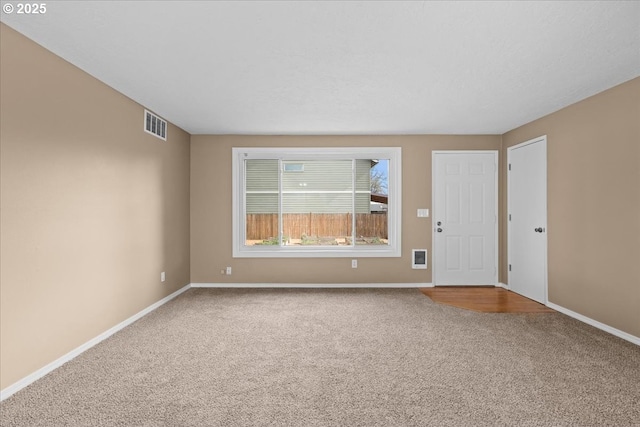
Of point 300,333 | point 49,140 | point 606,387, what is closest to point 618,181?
point 606,387

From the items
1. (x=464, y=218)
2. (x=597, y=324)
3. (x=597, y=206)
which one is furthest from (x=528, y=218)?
(x=597, y=324)

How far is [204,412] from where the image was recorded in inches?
78.9

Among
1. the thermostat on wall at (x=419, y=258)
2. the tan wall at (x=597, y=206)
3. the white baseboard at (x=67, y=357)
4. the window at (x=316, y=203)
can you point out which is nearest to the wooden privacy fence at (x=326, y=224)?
the window at (x=316, y=203)

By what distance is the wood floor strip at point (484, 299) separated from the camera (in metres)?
4.08

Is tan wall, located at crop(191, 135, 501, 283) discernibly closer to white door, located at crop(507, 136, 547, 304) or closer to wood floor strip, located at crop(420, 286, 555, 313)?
wood floor strip, located at crop(420, 286, 555, 313)

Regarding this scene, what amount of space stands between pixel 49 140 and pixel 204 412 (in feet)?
7.69

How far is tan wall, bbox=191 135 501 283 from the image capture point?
5.27 metres

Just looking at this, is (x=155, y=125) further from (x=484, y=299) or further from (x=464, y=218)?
(x=484, y=299)

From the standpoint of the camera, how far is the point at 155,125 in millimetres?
4152

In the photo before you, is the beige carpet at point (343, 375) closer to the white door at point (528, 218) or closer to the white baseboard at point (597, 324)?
the white baseboard at point (597, 324)

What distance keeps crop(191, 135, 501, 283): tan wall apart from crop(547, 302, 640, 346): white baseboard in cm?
176

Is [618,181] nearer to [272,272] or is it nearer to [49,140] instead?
[272,272]

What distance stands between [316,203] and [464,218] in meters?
2.45

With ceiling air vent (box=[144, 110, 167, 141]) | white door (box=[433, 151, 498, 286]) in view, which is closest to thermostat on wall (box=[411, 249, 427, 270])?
white door (box=[433, 151, 498, 286])
